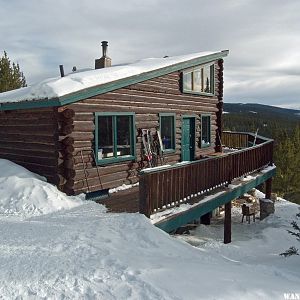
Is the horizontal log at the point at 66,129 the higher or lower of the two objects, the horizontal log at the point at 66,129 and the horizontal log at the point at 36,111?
the lower

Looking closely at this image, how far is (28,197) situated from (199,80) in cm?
1021

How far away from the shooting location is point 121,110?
11.6 m

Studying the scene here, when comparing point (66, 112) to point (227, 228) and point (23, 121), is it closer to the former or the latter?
point (23, 121)

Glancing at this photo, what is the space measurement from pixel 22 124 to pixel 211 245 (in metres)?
7.00

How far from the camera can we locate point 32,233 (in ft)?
22.7

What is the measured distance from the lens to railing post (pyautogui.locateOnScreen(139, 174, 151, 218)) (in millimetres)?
7562

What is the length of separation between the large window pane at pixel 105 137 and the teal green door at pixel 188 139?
4596mm

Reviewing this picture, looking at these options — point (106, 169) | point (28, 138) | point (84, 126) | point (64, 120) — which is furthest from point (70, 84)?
point (106, 169)

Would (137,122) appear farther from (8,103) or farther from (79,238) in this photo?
(79,238)

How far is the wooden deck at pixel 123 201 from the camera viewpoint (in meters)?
8.73

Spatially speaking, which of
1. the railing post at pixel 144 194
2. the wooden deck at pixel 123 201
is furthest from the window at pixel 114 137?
the railing post at pixel 144 194

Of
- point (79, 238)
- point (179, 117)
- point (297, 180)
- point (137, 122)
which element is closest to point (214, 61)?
point (179, 117)

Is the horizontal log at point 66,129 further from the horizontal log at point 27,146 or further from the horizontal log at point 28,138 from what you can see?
the horizontal log at point 27,146

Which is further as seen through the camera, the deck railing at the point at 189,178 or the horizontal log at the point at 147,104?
the horizontal log at the point at 147,104
